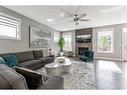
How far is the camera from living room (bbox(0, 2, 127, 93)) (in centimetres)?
168

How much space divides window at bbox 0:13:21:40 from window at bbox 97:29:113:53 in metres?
6.08

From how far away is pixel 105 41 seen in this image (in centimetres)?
762

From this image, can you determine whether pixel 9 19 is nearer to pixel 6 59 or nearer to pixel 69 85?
Result: pixel 6 59

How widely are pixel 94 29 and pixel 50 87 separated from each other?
24.5 ft

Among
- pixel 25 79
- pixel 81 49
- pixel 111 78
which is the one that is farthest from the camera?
pixel 81 49

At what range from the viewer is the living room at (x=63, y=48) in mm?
1684

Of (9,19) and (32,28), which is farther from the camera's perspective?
(32,28)

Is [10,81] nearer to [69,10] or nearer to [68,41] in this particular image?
[69,10]

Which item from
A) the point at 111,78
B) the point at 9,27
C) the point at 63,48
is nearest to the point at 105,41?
the point at 63,48

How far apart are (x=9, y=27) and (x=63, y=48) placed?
642cm

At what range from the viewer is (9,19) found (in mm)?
3861

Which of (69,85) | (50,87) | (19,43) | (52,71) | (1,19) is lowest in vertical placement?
(69,85)

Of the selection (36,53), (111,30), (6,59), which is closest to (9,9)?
(6,59)

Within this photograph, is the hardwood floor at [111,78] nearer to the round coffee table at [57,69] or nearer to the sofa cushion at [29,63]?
the round coffee table at [57,69]
